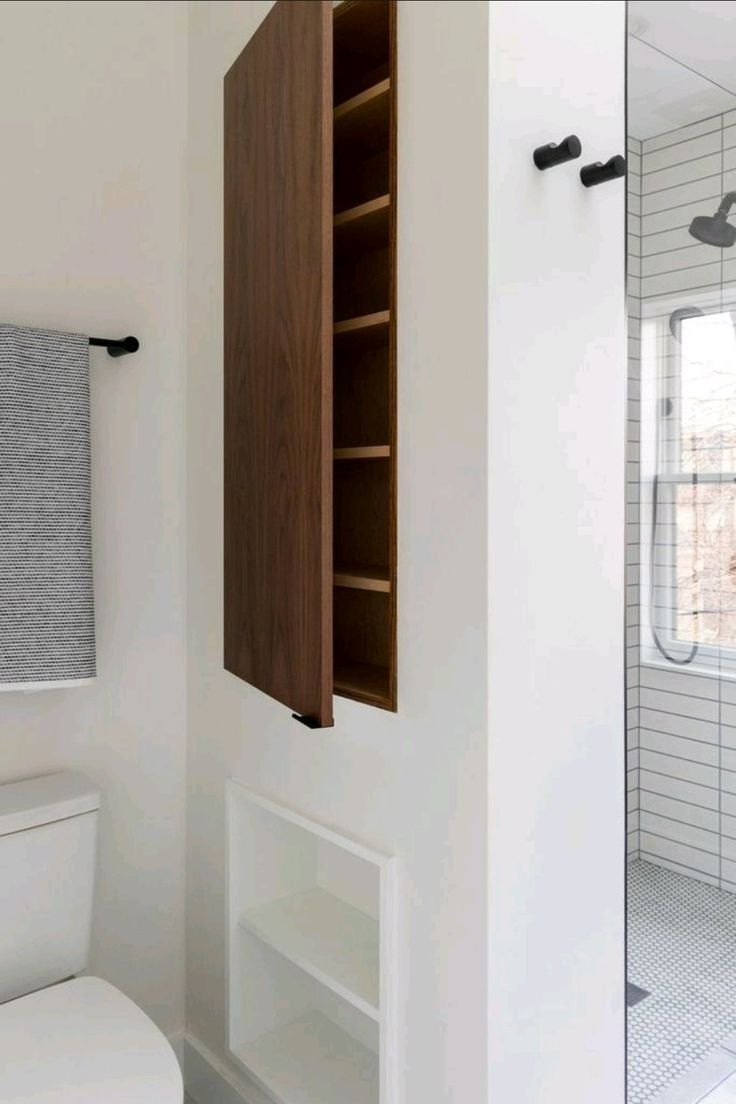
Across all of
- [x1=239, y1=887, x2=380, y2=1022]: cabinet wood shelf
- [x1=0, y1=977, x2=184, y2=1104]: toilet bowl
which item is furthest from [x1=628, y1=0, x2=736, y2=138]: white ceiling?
[x1=0, y1=977, x2=184, y2=1104]: toilet bowl

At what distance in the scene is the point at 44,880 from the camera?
156cm

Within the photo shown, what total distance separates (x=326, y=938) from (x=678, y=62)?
1.56 meters

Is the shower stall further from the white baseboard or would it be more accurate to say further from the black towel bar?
the black towel bar

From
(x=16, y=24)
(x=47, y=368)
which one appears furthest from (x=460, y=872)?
(x=16, y=24)

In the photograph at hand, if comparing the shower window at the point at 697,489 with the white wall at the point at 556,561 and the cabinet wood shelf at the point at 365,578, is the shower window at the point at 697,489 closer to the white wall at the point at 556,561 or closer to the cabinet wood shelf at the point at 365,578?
the white wall at the point at 556,561

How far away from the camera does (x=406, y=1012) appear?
1.31 meters

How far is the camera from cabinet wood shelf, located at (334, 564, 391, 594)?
1.32 meters

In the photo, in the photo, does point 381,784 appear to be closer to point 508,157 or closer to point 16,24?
point 508,157

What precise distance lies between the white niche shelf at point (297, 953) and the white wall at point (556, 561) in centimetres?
40

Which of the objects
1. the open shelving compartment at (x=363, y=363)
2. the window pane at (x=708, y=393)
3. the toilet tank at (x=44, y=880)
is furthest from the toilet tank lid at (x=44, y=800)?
the window pane at (x=708, y=393)

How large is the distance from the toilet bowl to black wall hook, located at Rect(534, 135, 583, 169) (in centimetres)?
143

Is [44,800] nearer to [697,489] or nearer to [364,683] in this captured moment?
[364,683]

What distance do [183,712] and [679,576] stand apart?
1.14 metres

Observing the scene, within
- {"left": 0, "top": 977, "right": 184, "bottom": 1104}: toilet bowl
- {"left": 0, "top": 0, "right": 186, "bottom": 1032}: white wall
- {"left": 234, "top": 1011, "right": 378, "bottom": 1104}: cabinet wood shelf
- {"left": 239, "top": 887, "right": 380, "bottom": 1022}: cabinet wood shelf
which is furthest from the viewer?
{"left": 0, "top": 0, "right": 186, "bottom": 1032}: white wall
